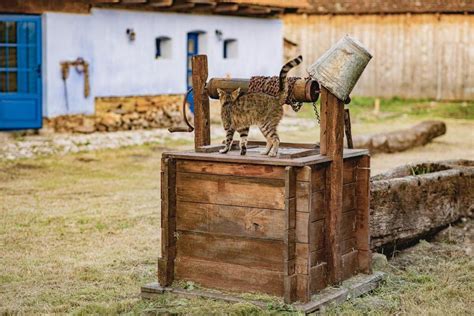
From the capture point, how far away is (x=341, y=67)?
6.59 metres

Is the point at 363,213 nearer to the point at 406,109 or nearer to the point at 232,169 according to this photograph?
the point at 232,169

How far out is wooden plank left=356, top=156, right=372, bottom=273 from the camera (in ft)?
23.1

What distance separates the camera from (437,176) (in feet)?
28.9

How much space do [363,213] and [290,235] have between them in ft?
3.40

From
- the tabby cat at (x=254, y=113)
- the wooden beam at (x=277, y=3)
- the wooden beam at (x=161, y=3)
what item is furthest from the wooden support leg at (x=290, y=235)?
the wooden beam at (x=277, y=3)

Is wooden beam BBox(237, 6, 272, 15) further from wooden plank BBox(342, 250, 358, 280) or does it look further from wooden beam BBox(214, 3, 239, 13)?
wooden plank BBox(342, 250, 358, 280)

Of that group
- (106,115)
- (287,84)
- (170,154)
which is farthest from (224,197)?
(106,115)

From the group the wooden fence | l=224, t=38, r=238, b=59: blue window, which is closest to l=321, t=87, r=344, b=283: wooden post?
l=224, t=38, r=238, b=59: blue window

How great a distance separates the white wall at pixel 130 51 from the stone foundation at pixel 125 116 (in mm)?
144

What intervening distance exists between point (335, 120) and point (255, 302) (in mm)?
1364

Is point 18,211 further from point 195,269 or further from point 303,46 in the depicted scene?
point 303,46

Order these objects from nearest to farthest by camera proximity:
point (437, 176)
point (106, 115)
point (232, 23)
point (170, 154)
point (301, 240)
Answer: point (301, 240) → point (170, 154) → point (437, 176) → point (106, 115) → point (232, 23)

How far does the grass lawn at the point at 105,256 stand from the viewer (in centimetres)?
661

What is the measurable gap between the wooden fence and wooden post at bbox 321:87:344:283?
1909cm
